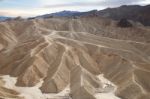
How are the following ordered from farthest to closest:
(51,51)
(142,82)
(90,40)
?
(90,40) → (51,51) → (142,82)

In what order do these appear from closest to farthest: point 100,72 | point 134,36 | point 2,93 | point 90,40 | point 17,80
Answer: point 2,93
point 17,80
point 100,72
point 90,40
point 134,36

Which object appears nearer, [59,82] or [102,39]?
[59,82]

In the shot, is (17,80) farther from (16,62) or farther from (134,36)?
(134,36)

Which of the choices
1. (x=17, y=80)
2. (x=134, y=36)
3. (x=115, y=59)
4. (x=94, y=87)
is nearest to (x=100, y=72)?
(x=115, y=59)

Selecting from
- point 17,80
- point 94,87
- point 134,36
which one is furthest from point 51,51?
point 134,36

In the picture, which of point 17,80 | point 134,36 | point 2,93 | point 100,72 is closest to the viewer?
point 2,93

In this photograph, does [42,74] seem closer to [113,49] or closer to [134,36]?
[113,49]
